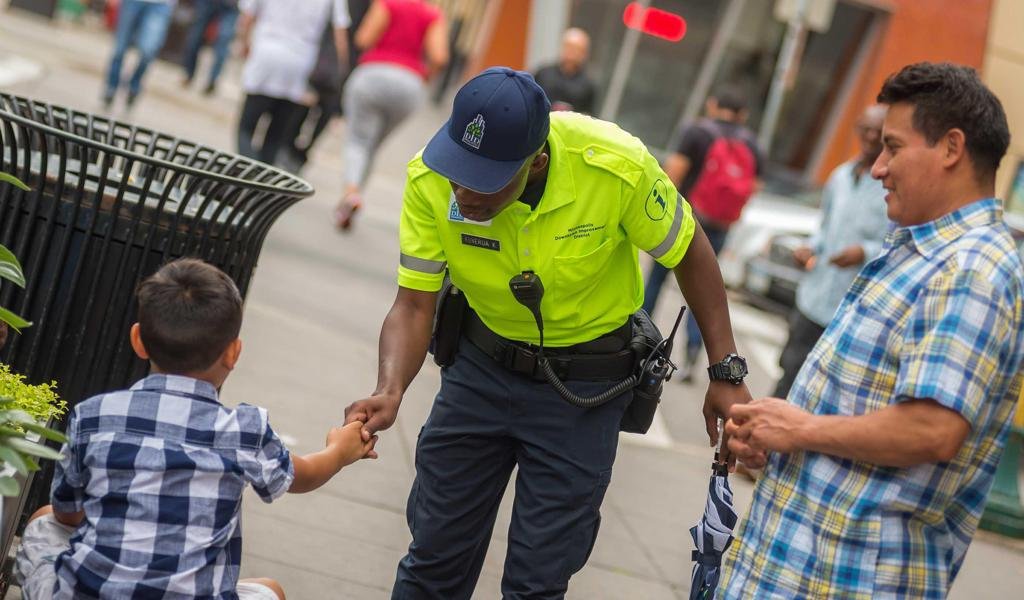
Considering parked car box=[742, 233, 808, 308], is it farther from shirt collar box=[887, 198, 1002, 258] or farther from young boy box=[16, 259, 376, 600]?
young boy box=[16, 259, 376, 600]

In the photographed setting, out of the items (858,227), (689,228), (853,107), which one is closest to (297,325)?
(858,227)

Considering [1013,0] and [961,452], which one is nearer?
[961,452]

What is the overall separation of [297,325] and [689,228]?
15.1ft

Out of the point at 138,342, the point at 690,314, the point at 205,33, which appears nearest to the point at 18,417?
the point at 138,342

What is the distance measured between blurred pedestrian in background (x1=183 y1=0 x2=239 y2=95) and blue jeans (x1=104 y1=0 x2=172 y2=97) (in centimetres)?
384

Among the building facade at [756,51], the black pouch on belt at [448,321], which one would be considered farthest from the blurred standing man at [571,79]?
the building facade at [756,51]

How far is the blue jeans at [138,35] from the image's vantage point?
1390 cm

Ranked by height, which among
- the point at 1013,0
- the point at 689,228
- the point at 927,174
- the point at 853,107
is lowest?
the point at 689,228

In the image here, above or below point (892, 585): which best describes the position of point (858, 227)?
above

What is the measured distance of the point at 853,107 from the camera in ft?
78.9

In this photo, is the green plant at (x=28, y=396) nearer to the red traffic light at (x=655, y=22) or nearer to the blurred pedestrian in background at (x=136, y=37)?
the blurred pedestrian in background at (x=136, y=37)

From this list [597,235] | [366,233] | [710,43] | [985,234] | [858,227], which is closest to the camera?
[985,234]

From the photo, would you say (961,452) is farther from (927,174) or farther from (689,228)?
(689,228)

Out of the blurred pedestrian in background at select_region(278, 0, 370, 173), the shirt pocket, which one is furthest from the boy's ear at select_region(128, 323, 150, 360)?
the blurred pedestrian in background at select_region(278, 0, 370, 173)
